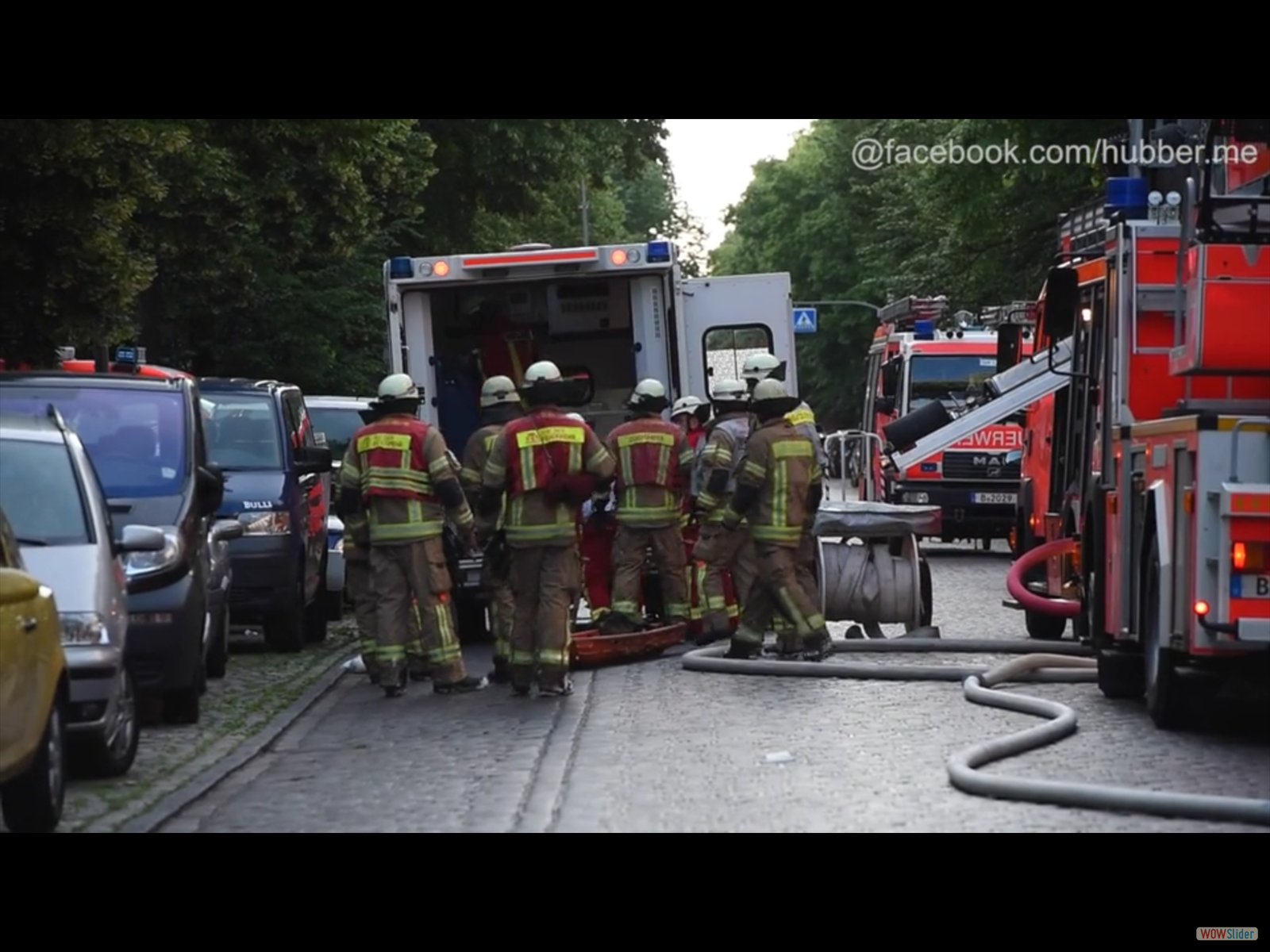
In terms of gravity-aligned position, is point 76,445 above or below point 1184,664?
above

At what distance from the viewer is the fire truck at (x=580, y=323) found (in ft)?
62.5

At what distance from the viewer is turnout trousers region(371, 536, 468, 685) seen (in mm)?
14711

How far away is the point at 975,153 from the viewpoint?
3066 cm

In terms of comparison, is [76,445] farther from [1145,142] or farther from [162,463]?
[1145,142]

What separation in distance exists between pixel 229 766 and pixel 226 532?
4425 mm

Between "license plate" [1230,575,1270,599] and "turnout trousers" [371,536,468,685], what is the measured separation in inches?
201

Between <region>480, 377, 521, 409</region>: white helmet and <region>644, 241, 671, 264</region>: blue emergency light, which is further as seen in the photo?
<region>644, 241, 671, 264</region>: blue emergency light

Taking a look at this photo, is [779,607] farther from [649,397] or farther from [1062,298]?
[1062,298]

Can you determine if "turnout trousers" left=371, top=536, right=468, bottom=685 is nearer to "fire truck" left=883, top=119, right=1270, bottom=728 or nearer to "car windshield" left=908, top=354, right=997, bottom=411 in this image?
"fire truck" left=883, top=119, right=1270, bottom=728

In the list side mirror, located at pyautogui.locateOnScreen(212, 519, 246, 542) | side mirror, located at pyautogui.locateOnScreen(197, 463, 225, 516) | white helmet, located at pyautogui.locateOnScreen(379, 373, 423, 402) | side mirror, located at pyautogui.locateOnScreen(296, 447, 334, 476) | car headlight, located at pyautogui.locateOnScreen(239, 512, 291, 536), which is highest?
white helmet, located at pyautogui.locateOnScreen(379, 373, 423, 402)

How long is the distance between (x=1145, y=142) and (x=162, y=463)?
6.58m

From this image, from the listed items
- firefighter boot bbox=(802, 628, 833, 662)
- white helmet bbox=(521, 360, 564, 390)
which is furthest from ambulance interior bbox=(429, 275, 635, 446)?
white helmet bbox=(521, 360, 564, 390)

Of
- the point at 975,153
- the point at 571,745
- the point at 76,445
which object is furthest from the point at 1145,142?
the point at 975,153
